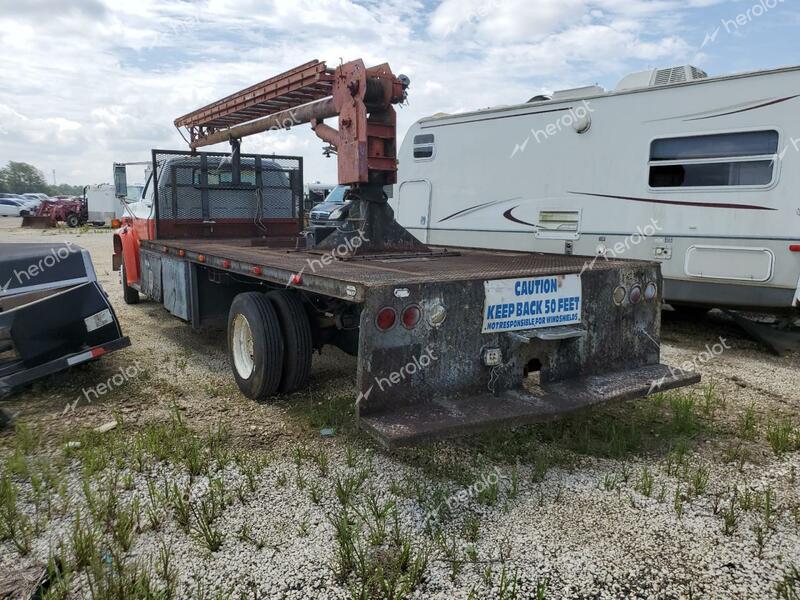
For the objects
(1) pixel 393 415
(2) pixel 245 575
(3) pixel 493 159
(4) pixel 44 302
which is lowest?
(2) pixel 245 575

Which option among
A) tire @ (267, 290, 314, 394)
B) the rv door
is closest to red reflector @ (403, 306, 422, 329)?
tire @ (267, 290, 314, 394)

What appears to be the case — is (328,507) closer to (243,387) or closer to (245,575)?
(245,575)

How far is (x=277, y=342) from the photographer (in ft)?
14.6

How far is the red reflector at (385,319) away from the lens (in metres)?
3.27

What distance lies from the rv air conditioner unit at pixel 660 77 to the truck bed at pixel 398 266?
9.94 ft

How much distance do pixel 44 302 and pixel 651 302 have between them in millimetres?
4757

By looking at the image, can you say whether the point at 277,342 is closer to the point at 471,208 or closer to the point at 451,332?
the point at 451,332

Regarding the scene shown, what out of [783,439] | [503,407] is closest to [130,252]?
[503,407]

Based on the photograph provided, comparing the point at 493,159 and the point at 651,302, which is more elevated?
the point at 493,159

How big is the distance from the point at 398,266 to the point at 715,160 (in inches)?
169

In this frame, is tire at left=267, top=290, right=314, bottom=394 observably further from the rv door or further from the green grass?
the rv door

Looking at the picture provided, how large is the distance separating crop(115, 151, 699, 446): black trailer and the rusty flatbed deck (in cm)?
1

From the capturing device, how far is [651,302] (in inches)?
175

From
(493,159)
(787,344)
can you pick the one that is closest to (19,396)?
(493,159)
